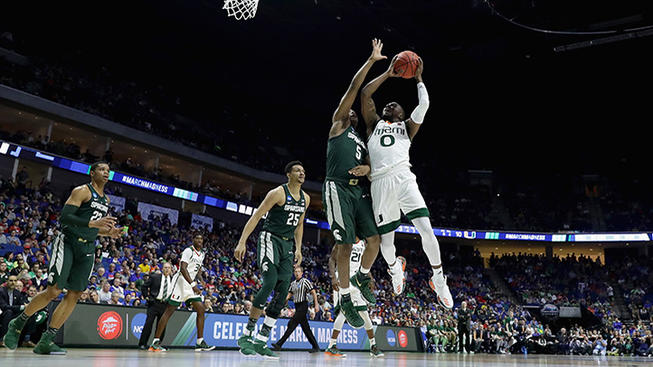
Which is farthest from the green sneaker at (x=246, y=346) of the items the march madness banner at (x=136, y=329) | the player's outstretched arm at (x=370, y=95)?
the march madness banner at (x=136, y=329)

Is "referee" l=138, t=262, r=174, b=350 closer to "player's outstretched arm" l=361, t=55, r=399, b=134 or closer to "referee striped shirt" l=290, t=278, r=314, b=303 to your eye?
"referee striped shirt" l=290, t=278, r=314, b=303

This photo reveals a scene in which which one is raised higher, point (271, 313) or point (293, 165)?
point (293, 165)

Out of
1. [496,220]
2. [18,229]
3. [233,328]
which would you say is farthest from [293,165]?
[496,220]

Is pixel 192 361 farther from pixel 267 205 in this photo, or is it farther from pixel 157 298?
pixel 157 298

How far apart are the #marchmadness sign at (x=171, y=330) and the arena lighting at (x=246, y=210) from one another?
27.0 ft

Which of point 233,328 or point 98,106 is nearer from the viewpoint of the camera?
point 233,328

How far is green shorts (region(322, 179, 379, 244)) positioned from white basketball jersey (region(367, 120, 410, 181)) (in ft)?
1.01

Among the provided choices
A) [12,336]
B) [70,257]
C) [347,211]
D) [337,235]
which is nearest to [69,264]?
[70,257]

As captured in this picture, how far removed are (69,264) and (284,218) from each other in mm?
2513

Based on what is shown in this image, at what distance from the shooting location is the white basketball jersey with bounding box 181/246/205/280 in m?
9.47

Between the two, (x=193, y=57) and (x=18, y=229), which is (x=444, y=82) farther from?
(x=18, y=229)

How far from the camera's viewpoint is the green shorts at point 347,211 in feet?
18.1

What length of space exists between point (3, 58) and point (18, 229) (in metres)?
12.0

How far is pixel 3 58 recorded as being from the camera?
24578 mm
